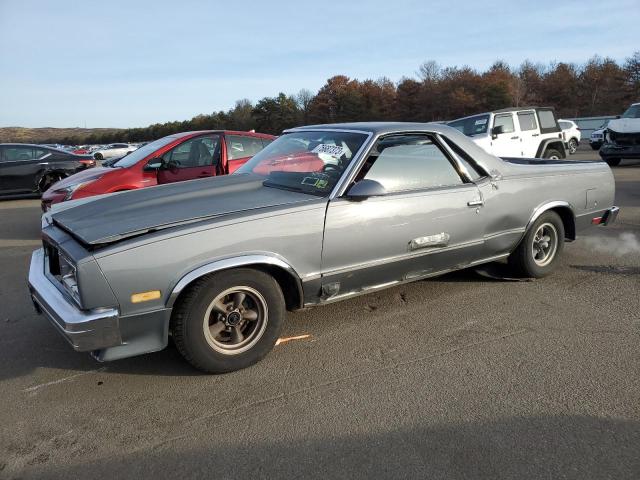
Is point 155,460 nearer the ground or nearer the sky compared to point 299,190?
nearer the ground

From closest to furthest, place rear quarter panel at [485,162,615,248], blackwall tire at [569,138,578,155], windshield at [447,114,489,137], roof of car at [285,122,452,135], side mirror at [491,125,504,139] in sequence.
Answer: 1. roof of car at [285,122,452,135]
2. rear quarter panel at [485,162,615,248]
3. side mirror at [491,125,504,139]
4. windshield at [447,114,489,137]
5. blackwall tire at [569,138,578,155]

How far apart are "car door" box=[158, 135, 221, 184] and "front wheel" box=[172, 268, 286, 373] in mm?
4403

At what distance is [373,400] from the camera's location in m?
2.80

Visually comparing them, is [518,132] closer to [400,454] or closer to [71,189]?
[71,189]

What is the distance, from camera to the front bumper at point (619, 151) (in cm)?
1377

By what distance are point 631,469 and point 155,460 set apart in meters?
2.20

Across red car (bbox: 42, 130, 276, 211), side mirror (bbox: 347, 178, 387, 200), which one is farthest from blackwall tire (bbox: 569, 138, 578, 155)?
side mirror (bbox: 347, 178, 387, 200)

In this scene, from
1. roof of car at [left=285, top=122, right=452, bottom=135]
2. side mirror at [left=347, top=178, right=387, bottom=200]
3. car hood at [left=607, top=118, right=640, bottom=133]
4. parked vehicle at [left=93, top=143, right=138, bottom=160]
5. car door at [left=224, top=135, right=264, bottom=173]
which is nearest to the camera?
side mirror at [left=347, top=178, right=387, bottom=200]

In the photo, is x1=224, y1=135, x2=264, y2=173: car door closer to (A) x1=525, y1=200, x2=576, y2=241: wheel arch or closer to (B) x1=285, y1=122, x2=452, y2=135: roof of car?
(B) x1=285, y1=122, x2=452, y2=135: roof of car

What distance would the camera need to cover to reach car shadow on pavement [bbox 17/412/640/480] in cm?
222

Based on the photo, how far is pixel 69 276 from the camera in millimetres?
2982

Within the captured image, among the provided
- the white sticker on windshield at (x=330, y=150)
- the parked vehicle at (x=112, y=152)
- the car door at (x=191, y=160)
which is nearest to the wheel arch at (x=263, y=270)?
the white sticker on windshield at (x=330, y=150)

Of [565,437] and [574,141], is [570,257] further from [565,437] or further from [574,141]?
[574,141]

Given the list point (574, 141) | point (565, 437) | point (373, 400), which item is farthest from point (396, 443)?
point (574, 141)
